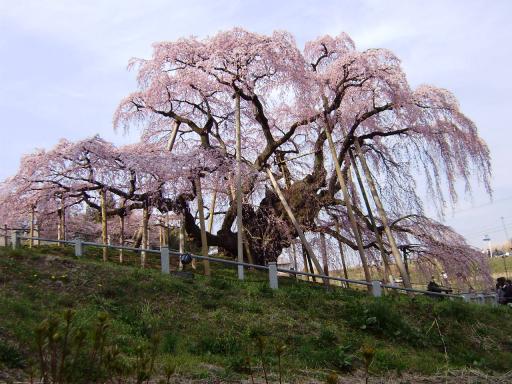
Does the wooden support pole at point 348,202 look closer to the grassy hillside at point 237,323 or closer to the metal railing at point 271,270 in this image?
the metal railing at point 271,270

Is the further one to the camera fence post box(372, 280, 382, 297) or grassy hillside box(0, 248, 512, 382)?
fence post box(372, 280, 382, 297)

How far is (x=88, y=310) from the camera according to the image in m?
9.83

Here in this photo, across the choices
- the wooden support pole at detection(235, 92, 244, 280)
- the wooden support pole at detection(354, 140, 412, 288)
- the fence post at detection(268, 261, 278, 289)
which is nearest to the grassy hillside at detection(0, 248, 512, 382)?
the fence post at detection(268, 261, 278, 289)

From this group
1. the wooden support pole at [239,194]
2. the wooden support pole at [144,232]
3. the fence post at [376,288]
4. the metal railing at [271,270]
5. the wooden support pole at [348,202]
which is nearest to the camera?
the metal railing at [271,270]

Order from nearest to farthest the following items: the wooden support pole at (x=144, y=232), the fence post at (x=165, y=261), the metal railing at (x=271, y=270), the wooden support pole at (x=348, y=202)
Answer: the fence post at (x=165, y=261), the metal railing at (x=271, y=270), the wooden support pole at (x=348, y=202), the wooden support pole at (x=144, y=232)

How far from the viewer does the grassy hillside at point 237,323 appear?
8109 millimetres

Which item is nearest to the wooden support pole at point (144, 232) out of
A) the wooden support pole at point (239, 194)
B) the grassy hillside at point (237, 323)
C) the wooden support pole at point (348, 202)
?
the wooden support pole at point (239, 194)

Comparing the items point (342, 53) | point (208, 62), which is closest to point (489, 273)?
point (342, 53)

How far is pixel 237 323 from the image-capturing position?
10.7m

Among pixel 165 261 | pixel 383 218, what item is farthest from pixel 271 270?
pixel 383 218

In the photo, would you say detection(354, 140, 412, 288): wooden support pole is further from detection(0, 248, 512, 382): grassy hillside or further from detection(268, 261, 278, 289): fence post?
detection(268, 261, 278, 289): fence post

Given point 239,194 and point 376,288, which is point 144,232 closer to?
point 239,194

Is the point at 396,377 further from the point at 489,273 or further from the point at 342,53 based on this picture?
the point at 489,273

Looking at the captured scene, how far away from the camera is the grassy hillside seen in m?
8.11
